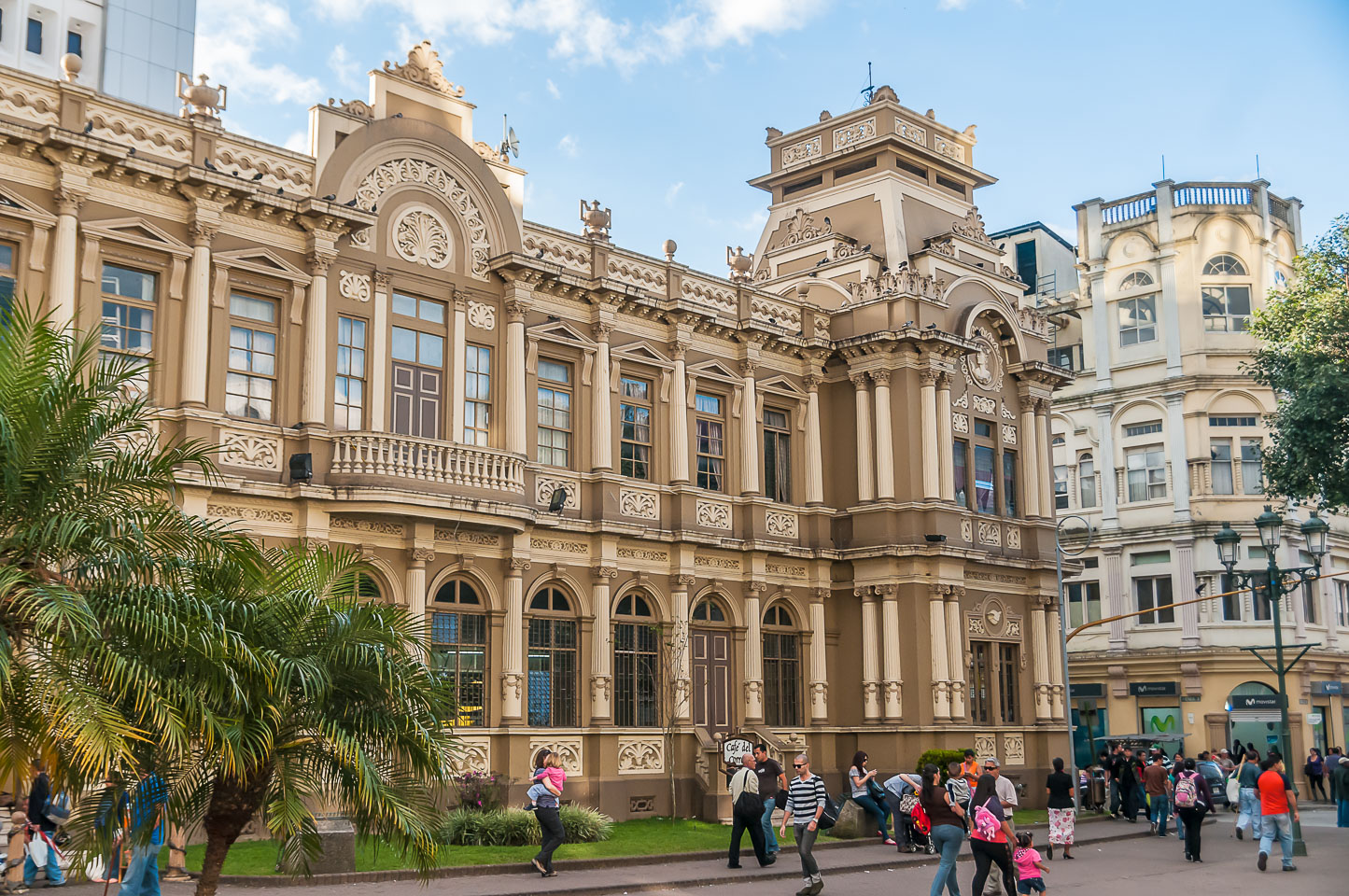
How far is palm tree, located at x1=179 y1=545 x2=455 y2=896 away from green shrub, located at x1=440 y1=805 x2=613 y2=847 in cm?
983

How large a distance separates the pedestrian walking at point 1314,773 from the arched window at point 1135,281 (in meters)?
16.5

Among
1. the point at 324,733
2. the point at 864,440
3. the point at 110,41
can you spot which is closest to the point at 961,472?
the point at 864,440

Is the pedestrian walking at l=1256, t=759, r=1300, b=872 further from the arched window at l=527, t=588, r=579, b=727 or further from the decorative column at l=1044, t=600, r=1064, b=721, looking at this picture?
the decorative column at l=1044, t=600, r=1064, b=721

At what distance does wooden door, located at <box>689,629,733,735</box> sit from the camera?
29.9m

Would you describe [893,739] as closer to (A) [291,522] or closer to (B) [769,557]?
(B) [769,557]

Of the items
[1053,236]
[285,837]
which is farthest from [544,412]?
[1053,236]

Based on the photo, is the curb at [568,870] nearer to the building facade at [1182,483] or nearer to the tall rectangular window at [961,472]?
the tall rectangular window at [961,472]

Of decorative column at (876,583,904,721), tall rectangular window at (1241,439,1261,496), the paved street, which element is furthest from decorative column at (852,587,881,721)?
tall rectangular window at (1241,439,1261,496)

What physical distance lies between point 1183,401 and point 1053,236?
12402 millimetres

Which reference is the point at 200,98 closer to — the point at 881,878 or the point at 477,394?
the point at 477,394

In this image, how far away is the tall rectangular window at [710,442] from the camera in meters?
31.1

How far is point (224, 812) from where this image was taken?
441 inches

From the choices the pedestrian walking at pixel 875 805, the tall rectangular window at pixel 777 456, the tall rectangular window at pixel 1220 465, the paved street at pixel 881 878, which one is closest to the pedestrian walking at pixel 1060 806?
the paved street at pixel 881 878

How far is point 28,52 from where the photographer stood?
54875 millimetres
